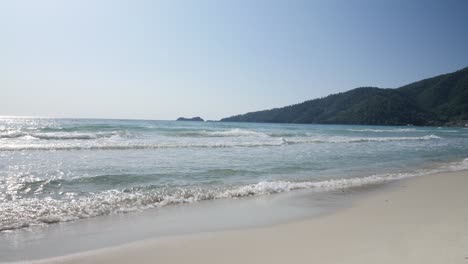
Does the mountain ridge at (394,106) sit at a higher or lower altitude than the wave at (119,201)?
higher

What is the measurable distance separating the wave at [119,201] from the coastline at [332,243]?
6.56ft

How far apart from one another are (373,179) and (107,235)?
27.8 ft

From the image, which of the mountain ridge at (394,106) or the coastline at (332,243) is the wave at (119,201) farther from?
the mountain ridge at (394,106)

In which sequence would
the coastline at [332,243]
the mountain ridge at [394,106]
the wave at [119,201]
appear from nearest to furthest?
the coastline at [332,243] → the wave at [119,201] → the mountain ridge at [394,106]

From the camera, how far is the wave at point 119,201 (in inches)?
229

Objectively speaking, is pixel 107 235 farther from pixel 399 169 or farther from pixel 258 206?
pixel 399 169

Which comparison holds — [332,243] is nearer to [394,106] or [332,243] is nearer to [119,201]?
[119,201]

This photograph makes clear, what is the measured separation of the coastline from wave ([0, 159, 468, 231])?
2.00 m

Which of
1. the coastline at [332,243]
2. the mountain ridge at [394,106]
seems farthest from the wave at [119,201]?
the mountain ridge at [394,106]

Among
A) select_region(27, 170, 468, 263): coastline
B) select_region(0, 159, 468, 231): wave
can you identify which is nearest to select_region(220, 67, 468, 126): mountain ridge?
select_region(0, 159, 468, 231): wave

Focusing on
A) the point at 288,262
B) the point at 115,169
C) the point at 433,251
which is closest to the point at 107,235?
the point at 288,262

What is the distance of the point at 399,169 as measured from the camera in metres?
13.3

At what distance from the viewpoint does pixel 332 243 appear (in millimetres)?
4492

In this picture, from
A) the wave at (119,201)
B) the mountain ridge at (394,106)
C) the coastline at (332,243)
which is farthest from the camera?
the mountain ridge at (394,106)
